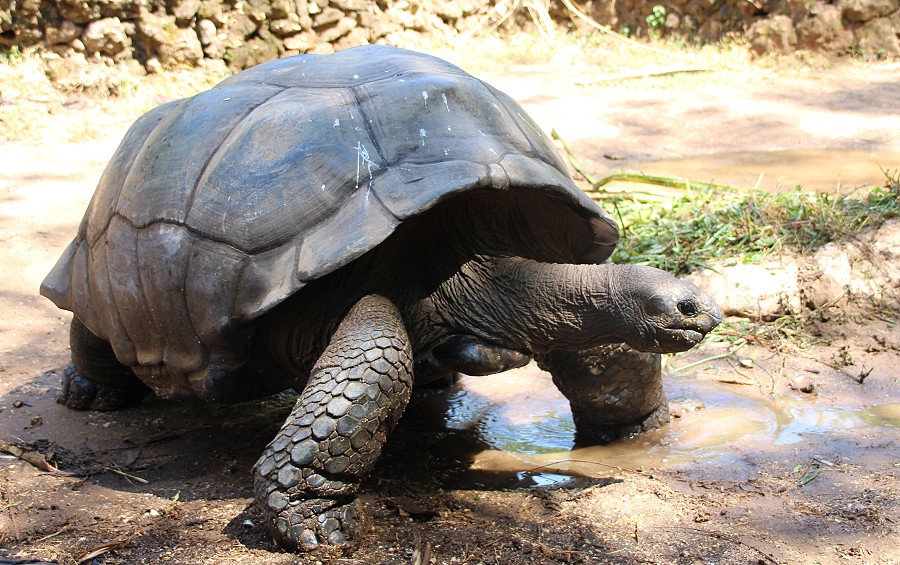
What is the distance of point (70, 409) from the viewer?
418 cm

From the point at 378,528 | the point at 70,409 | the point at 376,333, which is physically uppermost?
the point at 376,333

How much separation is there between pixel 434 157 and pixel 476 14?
11347mm

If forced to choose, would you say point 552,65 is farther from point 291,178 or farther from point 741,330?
point 291,178

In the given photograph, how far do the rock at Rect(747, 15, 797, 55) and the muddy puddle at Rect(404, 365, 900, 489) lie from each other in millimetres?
8616

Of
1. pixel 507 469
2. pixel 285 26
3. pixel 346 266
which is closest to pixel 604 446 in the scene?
pixel 507 469

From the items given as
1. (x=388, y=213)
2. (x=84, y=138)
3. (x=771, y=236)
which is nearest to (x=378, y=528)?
(x=388, y=213)

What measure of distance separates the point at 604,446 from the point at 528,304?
3.32 feet

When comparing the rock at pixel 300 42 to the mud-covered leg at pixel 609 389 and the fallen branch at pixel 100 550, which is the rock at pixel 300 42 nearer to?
the mud-covered leg at pixel 609 389

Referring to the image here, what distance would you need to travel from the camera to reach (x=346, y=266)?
313 cm

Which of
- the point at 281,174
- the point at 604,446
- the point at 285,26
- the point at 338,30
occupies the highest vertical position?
the point at 281,174

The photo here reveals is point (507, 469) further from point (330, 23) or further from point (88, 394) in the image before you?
point (330, 23)

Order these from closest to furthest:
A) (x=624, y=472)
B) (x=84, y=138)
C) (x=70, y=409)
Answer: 1. (x=624, y=472)
2. (x=70, y=409)
3. (x=84, y=138)

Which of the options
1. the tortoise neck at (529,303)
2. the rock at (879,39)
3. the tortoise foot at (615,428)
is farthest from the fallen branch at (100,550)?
the rock at (879,39)

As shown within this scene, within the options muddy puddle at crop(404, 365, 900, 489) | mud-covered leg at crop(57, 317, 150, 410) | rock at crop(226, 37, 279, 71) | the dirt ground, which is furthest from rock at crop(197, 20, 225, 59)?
muddy puddle at crop(404, 365, 900, 489)
